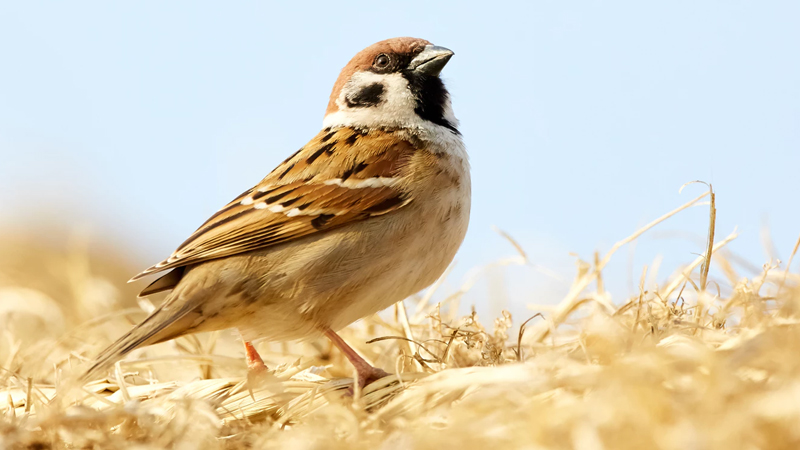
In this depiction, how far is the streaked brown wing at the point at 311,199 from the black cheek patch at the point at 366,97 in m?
0.29

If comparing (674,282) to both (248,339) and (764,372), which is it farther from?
(248,339)

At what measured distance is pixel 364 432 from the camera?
1897 mm

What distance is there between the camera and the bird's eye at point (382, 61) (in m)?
3.69

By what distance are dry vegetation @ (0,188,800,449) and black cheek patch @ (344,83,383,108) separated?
3.25 feet

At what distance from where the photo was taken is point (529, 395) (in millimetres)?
1743

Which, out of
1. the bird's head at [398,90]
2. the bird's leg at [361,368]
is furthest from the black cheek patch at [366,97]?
the bird's leg at [361,368]

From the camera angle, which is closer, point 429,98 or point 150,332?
point 150,332

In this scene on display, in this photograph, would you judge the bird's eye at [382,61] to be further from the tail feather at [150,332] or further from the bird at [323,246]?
the tail feather at [150,332]

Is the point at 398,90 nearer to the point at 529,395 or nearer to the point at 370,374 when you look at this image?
the point at 370,374

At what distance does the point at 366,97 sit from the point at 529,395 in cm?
221

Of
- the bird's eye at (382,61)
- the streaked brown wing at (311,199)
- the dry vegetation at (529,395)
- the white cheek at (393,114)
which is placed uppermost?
the bird's eye at (382,61)

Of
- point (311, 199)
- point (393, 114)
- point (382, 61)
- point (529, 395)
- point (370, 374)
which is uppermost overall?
point (382, 61)

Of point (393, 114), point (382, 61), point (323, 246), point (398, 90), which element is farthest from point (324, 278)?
point (382, 61)

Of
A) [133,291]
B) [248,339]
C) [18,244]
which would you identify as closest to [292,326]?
[248,339]
